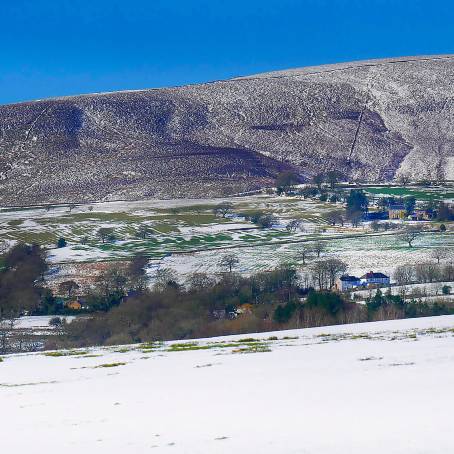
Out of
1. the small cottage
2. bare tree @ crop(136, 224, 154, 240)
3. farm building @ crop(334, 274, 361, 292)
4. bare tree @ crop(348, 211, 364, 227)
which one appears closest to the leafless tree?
farm building @ crop(334, 274, 361, 292)

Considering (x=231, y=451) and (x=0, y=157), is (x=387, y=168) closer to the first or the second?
(x=0, y=157)

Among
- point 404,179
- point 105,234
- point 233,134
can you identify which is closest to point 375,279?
point 105,234

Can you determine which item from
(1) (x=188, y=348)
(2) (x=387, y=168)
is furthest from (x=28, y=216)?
(1) (x=188, y=348)

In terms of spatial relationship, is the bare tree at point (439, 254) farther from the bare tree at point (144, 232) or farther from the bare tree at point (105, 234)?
the bare tree at point (105, 234)

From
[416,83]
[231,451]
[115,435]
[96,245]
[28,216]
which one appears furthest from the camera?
[416,83]

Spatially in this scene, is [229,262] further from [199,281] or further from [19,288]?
[19,288]
